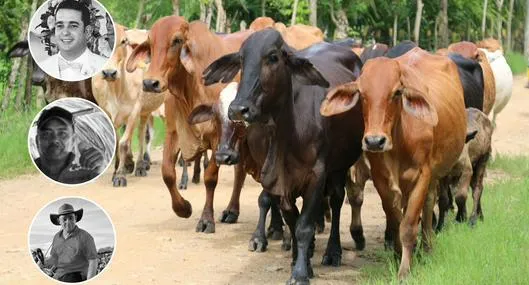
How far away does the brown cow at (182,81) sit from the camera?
10094 millimetres

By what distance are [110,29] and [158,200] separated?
205 inches

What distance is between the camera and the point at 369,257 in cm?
921

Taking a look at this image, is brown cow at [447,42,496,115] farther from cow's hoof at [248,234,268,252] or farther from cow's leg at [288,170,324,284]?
cow's leg at [288,170,324,284]

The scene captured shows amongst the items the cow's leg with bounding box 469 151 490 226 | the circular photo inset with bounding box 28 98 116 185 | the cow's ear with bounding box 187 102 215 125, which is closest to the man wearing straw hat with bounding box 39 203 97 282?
the circular photo inset with bounding box 28 98 116 185

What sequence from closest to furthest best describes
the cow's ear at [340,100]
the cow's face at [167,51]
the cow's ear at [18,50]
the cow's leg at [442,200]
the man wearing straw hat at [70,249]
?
1. the man wearing straw hat at [70,249]
2. the cow's ear at [340,100]
3. the cow's leg at [442,200]
4. the cow's face at [167,51]
5. the cow's ear at [18,50]

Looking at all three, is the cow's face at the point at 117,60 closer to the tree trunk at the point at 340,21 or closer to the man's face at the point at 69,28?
the man's face at the point at 69,28

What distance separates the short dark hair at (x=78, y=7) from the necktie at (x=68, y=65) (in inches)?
16.3

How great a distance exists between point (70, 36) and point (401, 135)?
242cm

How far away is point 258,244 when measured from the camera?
31.5 ft

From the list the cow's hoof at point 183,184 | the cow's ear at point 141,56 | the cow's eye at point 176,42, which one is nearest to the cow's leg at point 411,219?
the cow's eye at point 176,42

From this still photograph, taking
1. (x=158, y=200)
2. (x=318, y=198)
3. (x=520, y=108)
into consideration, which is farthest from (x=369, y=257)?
(x=520, y=108)

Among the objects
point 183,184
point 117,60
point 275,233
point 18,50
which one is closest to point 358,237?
point 275,233

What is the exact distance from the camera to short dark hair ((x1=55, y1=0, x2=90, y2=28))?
712cm

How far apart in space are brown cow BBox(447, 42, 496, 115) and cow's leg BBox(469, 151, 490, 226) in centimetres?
296
